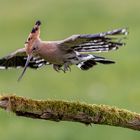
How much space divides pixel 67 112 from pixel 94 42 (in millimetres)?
667

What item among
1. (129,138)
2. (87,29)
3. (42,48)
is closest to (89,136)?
(129,138)

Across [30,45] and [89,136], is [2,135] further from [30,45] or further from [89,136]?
[30,45]

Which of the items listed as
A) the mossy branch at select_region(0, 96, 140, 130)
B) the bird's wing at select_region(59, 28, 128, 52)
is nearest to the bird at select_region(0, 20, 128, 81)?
the bird's wing at select_region(59, 28, 128, 52)

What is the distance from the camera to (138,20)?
60.5ft

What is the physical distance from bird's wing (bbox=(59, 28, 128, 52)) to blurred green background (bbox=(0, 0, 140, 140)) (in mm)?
1256

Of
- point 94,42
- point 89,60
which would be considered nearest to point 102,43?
point 94,42

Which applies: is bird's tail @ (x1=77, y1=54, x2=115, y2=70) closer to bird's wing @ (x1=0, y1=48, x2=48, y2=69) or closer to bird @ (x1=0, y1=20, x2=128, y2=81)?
bird @ (x1=0, y1=20, x2=128, y2=81)

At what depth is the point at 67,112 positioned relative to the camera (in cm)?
767

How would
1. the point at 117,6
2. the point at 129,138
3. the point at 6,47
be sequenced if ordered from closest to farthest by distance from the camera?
the point at 129,138, the point at 6,47, the point at 117,6

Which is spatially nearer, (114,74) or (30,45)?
(30,45)

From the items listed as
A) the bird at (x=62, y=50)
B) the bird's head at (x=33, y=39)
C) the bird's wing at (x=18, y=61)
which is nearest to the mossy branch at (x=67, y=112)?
the bird at (x=62, y=50)

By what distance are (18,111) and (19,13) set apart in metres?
13.2

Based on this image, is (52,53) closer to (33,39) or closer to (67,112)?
(33,39)

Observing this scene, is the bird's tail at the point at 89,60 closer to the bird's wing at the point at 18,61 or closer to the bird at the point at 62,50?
the bird at the point at 62,50
